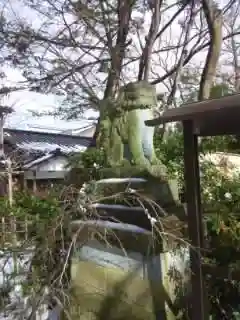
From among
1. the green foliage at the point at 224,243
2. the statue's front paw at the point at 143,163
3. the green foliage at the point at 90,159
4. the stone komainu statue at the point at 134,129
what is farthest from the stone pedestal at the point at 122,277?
the green foliage at the point at 90,159

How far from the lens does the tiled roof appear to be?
15.2 m

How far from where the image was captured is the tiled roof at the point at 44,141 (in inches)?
597

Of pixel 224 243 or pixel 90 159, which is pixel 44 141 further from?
pixel 224 243

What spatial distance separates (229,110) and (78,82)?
24.9 feet

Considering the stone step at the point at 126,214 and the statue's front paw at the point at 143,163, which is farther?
the statue's front paw at the point at 143,163

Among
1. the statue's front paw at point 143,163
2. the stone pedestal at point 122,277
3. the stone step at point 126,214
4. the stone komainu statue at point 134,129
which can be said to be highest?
the stone komainu statue at point 134,129

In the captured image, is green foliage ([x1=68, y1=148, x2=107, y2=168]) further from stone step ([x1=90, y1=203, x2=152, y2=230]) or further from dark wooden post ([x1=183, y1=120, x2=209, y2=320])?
dark wooden post ([x1=183, y1=120, x2=209, y2=320])

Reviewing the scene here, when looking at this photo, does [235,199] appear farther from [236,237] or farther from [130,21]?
[130,21]

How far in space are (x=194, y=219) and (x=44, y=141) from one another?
14.8m

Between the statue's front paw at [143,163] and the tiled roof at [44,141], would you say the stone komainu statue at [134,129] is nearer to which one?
the statue's front paw at [143,163]

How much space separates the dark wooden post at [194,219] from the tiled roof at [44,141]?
455 inches

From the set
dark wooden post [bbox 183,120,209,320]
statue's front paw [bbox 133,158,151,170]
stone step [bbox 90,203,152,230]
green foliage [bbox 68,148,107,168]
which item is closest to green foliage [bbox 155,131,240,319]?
dark wooden post [bbox 183,120,209,320]

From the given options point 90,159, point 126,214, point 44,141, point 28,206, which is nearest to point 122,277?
point 126,214

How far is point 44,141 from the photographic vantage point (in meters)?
17.2
